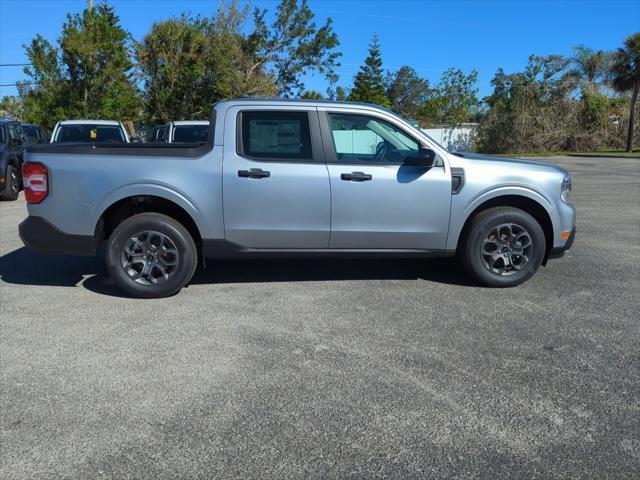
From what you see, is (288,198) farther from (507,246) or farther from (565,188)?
(565,188)

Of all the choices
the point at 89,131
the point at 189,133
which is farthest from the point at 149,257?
the point at 89,131

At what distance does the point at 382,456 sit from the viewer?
8.80 ft

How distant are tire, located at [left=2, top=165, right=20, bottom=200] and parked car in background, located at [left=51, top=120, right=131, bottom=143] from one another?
126 centimetres

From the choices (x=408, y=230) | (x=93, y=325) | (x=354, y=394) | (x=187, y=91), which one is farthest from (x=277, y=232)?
(x=187, y=91)

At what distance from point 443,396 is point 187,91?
23.3m

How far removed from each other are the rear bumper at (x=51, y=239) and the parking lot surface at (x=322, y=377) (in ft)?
1.62

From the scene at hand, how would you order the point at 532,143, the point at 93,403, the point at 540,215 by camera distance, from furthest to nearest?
the point at 532,143 < the point at 540,215 < the point at 93,403

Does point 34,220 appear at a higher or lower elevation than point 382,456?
higher

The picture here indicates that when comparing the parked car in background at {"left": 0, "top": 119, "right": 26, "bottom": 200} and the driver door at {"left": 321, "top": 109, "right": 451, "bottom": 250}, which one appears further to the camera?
the parked car in background at {"left": 0, "top": 119, "right": 26, "bottom": 200}

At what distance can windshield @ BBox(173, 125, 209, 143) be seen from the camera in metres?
12.4

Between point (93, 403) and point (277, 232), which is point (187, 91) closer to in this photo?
point (277, 232)

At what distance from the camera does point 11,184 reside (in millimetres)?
12367

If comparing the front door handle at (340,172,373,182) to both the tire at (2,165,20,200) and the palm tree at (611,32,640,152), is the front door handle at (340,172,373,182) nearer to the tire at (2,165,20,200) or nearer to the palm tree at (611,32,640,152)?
the tire at (2,165,20,200)

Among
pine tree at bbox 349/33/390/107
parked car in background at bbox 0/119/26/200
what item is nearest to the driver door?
parked car in background at bbox 0/119/26/200
